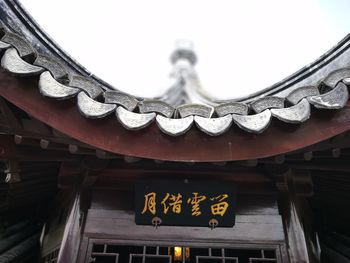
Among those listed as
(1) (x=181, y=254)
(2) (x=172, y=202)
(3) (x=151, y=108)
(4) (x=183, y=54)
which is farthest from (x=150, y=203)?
(4) (x=183, y=54)

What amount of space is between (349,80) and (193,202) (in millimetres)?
1437

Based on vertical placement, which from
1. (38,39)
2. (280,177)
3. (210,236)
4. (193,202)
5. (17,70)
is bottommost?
(210,236)

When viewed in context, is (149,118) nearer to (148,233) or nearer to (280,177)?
(148,233)

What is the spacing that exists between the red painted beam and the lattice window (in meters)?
0.90

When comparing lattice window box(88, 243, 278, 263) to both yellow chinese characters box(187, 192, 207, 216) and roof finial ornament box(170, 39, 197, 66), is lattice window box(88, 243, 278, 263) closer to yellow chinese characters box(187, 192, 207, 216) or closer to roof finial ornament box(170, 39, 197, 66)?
yellow chinese characters box(187, 192, 207, 216)

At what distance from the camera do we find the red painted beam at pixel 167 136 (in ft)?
6.28

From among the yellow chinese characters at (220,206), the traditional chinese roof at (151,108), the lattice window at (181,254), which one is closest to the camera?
the traditional chinese roof at (151,108)

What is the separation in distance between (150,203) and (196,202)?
38cm

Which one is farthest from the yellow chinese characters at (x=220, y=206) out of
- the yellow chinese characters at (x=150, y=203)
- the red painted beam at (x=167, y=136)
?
the red painted beam at (x=167, y=136)

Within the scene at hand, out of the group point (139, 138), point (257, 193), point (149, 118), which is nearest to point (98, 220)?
point (139, 138)

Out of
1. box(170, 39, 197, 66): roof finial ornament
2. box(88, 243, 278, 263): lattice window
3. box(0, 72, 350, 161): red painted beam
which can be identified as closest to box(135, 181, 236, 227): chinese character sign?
box(88, 243, 278, 263): lattice window

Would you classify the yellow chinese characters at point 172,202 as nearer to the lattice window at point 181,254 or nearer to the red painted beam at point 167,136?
the lattice window at point 181,254

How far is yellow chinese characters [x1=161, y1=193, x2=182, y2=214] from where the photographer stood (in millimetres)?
2576

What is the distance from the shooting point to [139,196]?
8.43 ft
